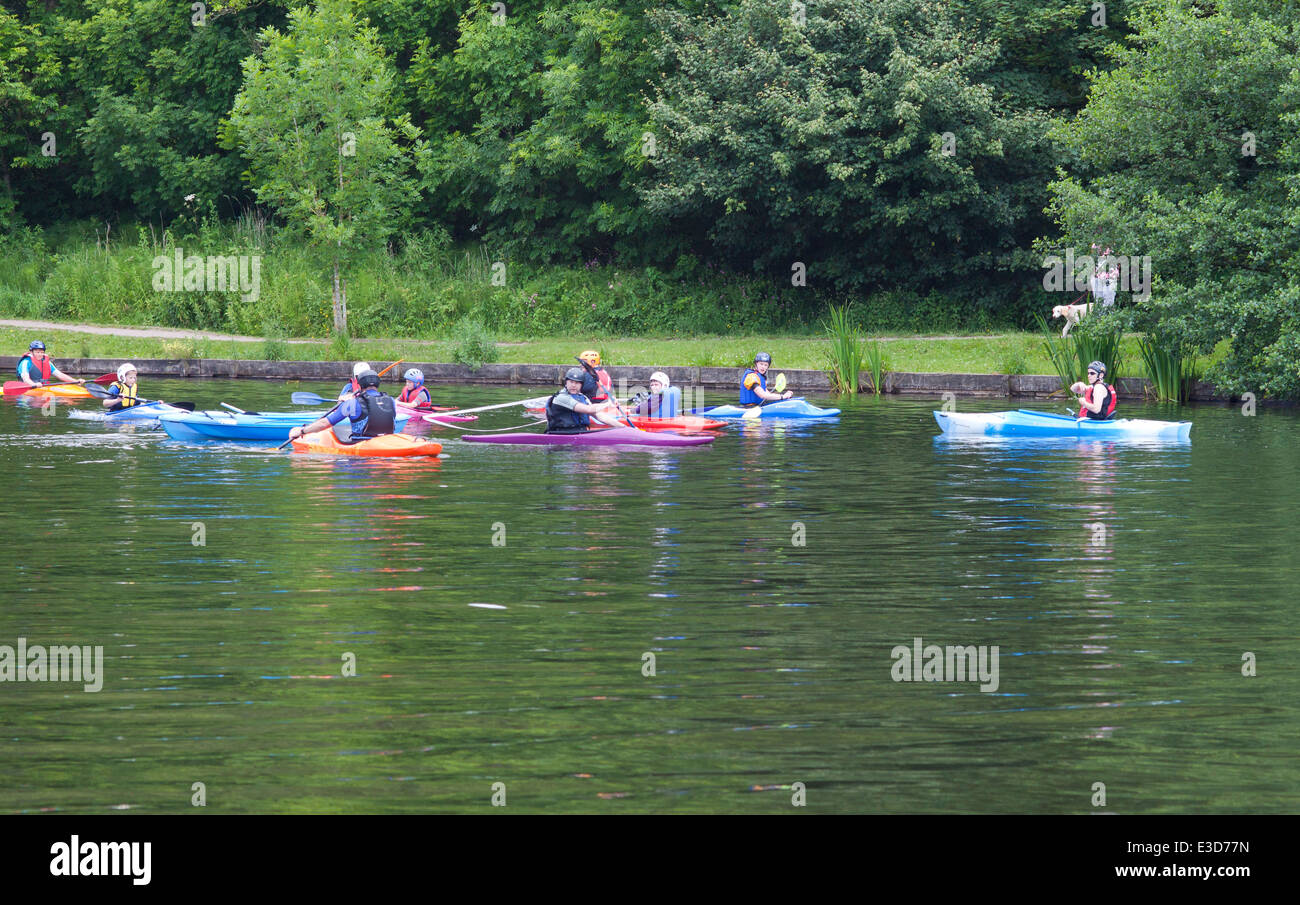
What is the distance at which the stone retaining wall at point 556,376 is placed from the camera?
2755cm

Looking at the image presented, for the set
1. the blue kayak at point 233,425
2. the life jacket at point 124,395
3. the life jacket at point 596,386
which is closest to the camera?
the blue kayak at point 233,425

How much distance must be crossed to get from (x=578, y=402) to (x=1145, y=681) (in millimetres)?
13134

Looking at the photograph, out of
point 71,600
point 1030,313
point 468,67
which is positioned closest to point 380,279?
point 468,67

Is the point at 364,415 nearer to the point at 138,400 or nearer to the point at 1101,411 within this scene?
the point at 138,400

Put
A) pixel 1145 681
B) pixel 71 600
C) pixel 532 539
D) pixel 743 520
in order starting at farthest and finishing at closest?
1. pixel 743 520
2. pixel 532 539
3. pixel 71 600
4. pixel 1145 681

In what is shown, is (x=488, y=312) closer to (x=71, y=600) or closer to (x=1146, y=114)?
(x=1146, y=114)

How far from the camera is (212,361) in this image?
103 ft

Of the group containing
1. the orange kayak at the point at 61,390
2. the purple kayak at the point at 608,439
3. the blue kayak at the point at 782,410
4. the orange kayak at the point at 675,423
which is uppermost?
the orange kayak at the point at 61,390

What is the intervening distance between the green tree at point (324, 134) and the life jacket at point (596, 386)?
12243mm

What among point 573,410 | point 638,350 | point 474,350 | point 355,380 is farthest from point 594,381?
point 638,350

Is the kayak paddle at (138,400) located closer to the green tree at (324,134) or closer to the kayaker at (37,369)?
the kayaker at (37,369)

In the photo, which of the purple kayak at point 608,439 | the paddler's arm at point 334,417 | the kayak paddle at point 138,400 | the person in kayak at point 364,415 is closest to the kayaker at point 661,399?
the purple kayak at point 608,439

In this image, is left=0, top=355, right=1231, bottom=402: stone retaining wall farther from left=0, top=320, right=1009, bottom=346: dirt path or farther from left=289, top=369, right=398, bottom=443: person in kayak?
left=289, top=369, right=398, bottom=443: person in kayak

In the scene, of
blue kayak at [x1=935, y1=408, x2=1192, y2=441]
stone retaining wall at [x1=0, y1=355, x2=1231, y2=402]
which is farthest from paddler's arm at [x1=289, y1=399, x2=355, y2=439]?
stone retaining wall at [x1=0, y1=355, x2=1231, y2=402]
